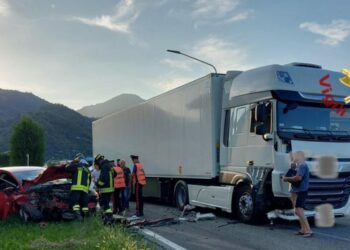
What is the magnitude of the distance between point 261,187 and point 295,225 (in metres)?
1.36

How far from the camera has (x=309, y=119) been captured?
9.27 metres

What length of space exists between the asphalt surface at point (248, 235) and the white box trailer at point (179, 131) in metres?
1.82

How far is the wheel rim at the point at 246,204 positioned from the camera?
9680 millimetres

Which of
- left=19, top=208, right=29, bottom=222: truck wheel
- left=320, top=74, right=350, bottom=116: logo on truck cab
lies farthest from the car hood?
left=320, top=74, right=350, bottom=116: logo on truck cab

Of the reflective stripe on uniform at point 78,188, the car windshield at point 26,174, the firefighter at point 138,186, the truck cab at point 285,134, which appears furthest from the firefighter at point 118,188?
the truck cab at point 285,134

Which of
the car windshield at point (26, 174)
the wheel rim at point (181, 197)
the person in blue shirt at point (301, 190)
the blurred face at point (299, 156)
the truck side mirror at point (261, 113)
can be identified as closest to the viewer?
the person in blue shirt at point (301, 190)

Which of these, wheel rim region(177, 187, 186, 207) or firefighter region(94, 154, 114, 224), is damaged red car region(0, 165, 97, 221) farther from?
wheel rim region(177, 187, 186, 207)

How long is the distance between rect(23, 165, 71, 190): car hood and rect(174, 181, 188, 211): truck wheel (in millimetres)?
3613

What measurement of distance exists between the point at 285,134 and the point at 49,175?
17.7 feet

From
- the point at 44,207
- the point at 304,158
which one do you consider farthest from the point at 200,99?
the point at 44,207

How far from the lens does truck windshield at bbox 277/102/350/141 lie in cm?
905

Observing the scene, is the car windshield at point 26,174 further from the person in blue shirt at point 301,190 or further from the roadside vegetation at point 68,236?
the person in blue shirt at point 301,190

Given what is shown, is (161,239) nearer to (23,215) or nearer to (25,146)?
(23,215)

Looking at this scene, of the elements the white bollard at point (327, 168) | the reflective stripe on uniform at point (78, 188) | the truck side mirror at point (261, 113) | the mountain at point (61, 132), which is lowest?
the reflective stripe on uniform at point (78, 188)
